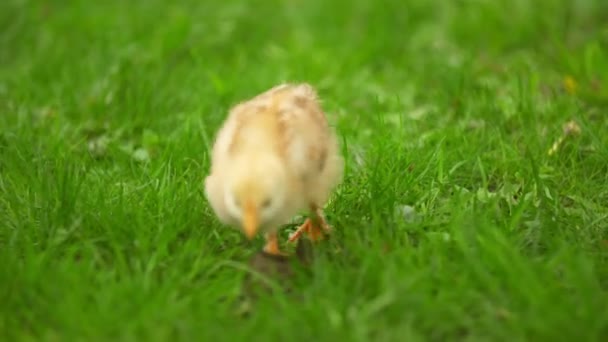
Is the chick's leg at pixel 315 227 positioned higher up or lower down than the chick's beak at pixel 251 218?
lower down

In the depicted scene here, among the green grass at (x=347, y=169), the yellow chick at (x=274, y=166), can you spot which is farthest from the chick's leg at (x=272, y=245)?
the green grass at (x=347, y=169)

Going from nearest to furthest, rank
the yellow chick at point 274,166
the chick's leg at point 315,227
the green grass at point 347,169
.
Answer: the green grass at point 347,169 < the yellow chick at point 274,166 < the chick's leg at point 315,227

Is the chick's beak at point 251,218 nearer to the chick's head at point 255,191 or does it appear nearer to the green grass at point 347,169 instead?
Answer: the chick's head at point 255,191

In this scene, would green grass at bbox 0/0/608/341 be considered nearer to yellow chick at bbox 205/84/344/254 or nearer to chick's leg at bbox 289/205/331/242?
chick's leg at bbox 289/205/331/242

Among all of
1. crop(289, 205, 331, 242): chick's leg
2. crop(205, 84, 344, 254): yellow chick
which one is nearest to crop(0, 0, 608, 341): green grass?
crop(289, 205, 331, 242): chick's leg

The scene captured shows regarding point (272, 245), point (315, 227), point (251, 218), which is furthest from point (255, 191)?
point (315, 227)

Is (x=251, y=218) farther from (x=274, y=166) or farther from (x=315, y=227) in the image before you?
(x=315, y=227)
